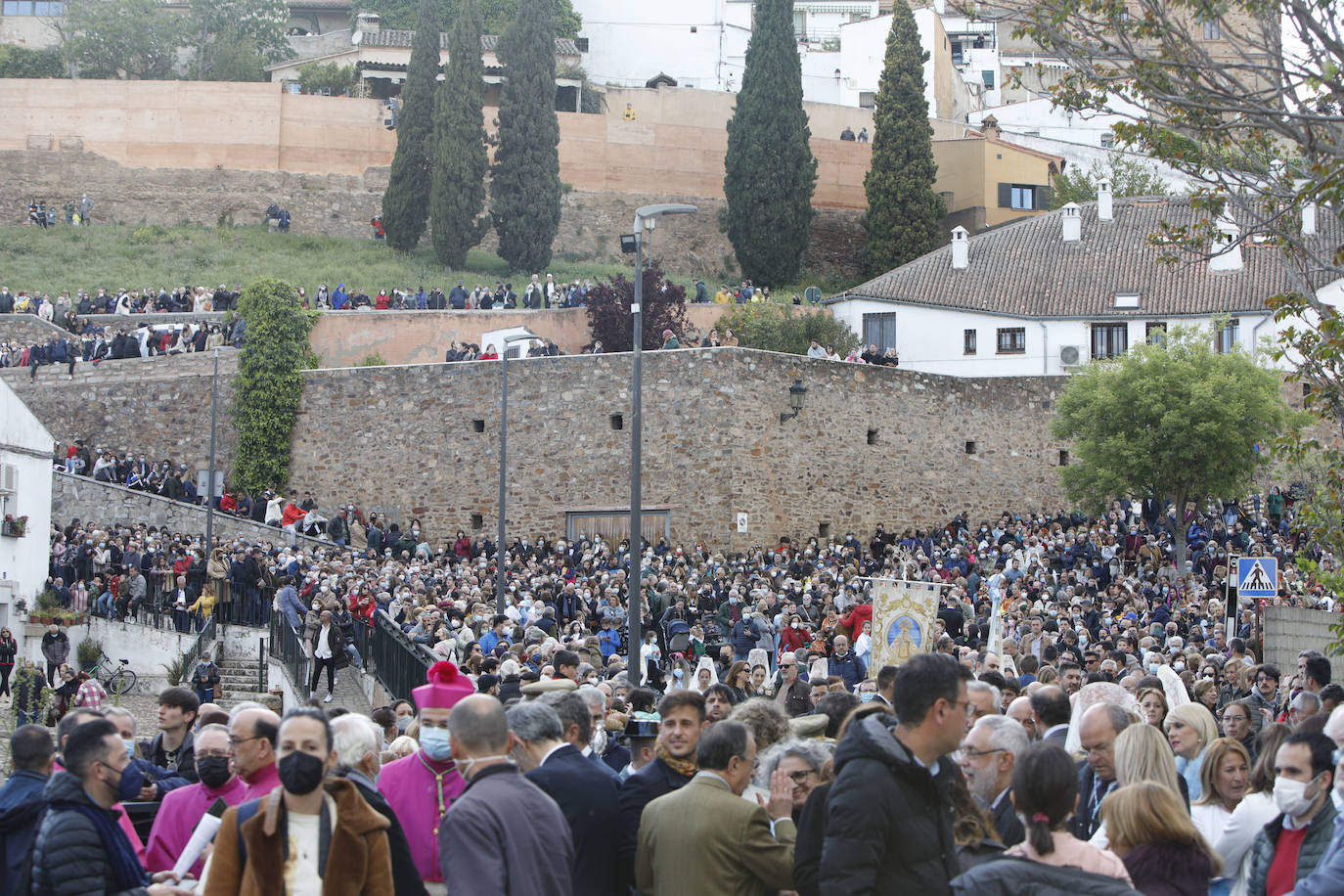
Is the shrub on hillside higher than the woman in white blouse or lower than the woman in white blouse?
higher

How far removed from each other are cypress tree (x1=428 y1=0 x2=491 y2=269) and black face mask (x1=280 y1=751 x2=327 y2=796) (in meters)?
40.6

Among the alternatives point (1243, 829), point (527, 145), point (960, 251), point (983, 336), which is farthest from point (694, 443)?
point (1243, 829)

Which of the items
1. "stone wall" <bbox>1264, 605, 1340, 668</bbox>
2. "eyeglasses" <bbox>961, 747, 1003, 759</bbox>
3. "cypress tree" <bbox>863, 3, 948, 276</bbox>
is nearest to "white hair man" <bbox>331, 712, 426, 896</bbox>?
"eyeglasses" <bbox>961, 747, 1003, 759</bbox>

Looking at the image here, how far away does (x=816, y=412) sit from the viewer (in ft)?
114

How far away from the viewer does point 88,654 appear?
84.4 ft

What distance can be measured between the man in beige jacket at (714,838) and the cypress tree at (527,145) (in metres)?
41.4

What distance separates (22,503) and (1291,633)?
65.1 ft

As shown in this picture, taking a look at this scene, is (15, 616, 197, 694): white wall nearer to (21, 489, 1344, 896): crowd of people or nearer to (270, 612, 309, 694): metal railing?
(270, 612, 309, 694): metal railing

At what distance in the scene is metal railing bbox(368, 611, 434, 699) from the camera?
1792cm

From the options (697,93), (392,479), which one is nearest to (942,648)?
(392,479)

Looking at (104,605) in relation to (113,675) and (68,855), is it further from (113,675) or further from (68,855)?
(68,855)

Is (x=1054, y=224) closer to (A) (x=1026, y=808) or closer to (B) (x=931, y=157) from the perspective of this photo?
(B) (x=931, y=157)

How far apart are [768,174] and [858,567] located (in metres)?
18.8

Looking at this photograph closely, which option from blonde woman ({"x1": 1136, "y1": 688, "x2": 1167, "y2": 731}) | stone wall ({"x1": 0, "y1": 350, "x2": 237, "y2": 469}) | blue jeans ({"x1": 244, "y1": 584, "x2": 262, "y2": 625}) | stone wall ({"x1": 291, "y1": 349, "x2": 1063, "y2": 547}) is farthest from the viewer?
stone wall ({"x1": 0, "y1": 350, "x2": 237, "y2": 469})
